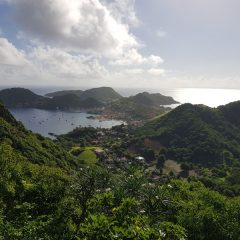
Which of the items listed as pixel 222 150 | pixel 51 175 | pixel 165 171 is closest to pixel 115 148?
pixel 165 171

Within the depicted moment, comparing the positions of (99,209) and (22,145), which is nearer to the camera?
(99,209)

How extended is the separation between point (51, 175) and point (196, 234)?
24.1 metres

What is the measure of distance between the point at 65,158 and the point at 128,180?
72608 millimetres

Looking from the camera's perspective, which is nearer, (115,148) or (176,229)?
(176,229)

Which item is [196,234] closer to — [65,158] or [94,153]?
[65,158]

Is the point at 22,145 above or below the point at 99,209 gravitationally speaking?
below

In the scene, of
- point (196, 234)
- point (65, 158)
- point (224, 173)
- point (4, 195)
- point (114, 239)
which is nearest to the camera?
point (114, 239)

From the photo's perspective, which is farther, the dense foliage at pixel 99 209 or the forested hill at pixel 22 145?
the forested hill at pixel 22 145

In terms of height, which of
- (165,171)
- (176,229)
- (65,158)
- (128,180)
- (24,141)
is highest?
(176,229)

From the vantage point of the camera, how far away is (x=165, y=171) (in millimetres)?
147000

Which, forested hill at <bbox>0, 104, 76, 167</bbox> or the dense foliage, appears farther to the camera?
forested hill at <bbox>0, 104, 76, 167</bbox>

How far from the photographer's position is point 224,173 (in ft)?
452

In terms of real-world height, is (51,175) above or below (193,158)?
above

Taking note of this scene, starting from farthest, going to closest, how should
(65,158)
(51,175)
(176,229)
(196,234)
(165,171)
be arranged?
(165,171) → (65,158) → (51,175) → (196,234) → (176,229)
